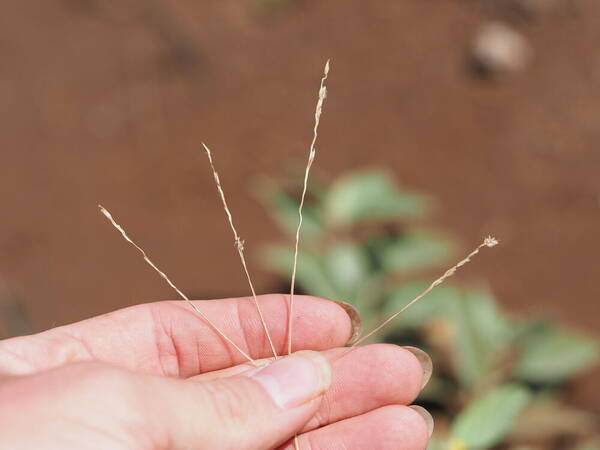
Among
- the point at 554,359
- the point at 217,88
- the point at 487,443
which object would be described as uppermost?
the point at 217,88

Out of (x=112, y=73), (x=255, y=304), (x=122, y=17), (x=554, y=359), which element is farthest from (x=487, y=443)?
(x=122, y=17)

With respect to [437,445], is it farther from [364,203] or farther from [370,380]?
[364,203]

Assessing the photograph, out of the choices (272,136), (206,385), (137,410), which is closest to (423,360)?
(206,385)

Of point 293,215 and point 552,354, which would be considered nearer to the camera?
point 552,354

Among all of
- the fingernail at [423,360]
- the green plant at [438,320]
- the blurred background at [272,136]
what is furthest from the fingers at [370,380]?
the blurred background at [272,136]

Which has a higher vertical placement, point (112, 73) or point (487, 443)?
point (112, 73)

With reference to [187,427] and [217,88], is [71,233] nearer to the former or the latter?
[217,88]
